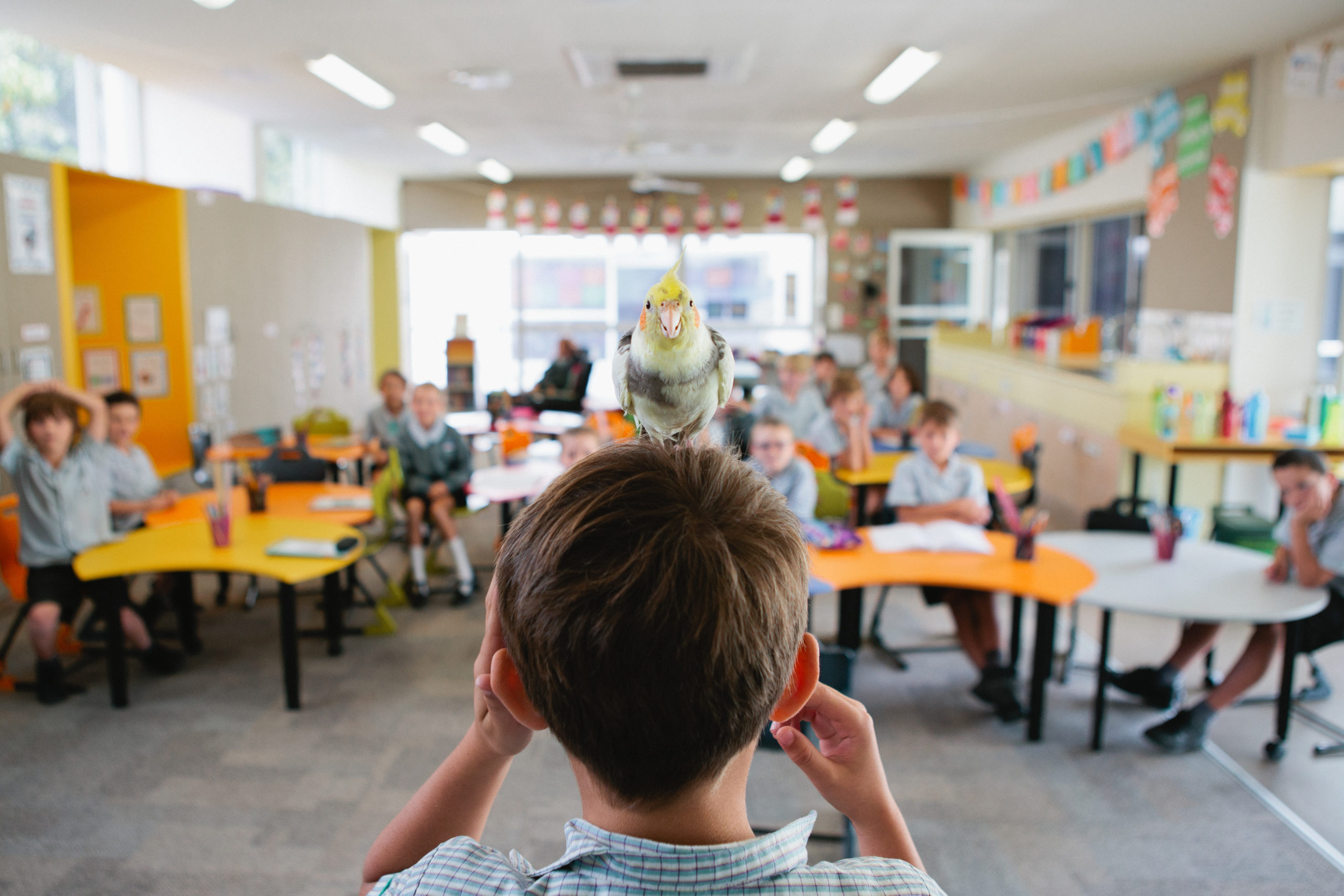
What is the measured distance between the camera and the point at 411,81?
6215 mm

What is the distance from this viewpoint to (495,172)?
10.6m

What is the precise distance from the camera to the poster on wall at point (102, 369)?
5.79 m

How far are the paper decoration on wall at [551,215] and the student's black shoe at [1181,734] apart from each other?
31.7ft

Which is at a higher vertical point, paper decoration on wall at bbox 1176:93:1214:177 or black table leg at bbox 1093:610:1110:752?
paper decoration on wall at bbox 1176:93:1214:177

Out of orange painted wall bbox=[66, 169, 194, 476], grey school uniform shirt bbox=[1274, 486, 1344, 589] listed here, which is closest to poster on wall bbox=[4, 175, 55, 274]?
orange painted wall bbox=[66, 169, 194, 476]

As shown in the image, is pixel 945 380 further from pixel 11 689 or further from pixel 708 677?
pixel 708 677

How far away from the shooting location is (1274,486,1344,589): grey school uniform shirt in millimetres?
3090

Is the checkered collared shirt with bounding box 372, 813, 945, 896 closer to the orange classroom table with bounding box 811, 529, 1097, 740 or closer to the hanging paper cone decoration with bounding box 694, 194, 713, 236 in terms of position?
the orange classroom table with bounding box 811, 529, 1097, 740

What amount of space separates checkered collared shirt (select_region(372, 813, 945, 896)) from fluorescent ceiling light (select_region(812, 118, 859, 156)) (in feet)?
25.0

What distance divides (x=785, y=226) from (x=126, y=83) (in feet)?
24.7

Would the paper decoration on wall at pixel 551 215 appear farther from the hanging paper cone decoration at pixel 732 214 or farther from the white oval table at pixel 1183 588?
the white oval table at pixel 1183 588

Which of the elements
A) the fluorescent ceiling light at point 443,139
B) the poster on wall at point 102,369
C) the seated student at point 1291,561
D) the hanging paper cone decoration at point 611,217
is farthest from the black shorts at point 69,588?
Result: the hanging paper cone decoration at point 611,217

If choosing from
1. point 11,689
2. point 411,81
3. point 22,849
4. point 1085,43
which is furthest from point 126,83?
point 1085,43

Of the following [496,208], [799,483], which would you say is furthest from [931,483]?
[496,208]
